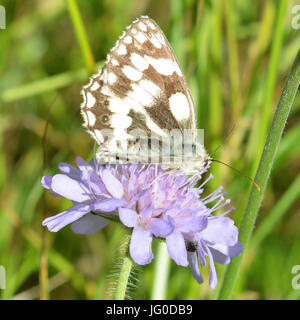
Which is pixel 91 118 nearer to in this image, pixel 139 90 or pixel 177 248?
pixel 139 90

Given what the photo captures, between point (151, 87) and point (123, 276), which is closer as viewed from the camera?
point (123, 276)

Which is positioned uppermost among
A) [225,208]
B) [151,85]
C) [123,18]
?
[123,18]

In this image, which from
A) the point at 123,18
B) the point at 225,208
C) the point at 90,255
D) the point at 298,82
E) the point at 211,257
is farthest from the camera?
the point at 123,18

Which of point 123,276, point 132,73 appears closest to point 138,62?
point 132,73

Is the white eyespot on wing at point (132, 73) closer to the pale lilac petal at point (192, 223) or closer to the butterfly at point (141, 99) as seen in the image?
A: the butterfly at point (141, 99)

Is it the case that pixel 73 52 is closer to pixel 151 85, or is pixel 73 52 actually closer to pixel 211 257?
pixel 151 85

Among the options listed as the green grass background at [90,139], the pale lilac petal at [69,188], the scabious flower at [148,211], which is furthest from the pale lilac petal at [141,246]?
the green grass background at [90,139]

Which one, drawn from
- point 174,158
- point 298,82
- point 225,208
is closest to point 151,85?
point 174,158
